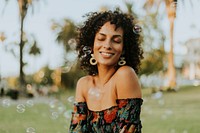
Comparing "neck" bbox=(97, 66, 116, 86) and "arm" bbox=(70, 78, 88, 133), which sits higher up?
"neck" bbox=(97, 66, 116, 86)

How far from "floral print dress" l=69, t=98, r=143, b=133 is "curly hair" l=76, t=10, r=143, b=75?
0.23m

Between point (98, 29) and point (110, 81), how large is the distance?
0.29m

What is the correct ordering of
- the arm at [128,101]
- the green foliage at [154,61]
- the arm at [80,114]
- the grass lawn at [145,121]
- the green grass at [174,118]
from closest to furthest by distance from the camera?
1. the arm at [128,101]
2. the arm at [80,114]
3. the grass lawn at [145,121]
4. the green grass at [174,118]
5. the green foliage at [154,61]

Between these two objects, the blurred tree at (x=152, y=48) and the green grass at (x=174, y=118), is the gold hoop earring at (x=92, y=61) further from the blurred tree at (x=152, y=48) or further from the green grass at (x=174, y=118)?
the blurred tree at (x=152, y=48)

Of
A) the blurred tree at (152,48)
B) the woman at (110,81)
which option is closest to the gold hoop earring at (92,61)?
the woman at (110,81)

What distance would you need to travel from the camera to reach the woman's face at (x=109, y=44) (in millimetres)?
2355

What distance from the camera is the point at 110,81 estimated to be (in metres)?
2.36

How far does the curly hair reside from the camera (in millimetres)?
2428

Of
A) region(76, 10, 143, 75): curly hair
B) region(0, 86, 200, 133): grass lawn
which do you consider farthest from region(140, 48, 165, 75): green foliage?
region(76, 10, 143, 75): curly hair

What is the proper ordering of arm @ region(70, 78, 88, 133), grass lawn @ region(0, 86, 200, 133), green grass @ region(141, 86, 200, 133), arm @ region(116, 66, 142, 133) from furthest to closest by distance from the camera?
green grass @ region(141, 86, 200, 133), grass lawn @ region(0, 86, 200, 133), arm @ region(70, 78, 88, 133), arm @ region(116, 66, 142, 133)

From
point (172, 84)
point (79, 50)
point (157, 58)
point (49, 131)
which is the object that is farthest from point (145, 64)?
point (79, 50)

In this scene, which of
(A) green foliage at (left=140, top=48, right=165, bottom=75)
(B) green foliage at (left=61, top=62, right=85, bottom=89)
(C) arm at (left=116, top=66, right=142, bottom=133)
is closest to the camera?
(C) arm at (left=116, top=66, right=142, bottom=133)

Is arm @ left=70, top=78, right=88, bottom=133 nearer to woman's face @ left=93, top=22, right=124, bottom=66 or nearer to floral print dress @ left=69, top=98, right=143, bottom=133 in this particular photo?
floral print dress @ left=69, top=98, right=143, bottom=133

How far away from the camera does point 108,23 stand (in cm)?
240
